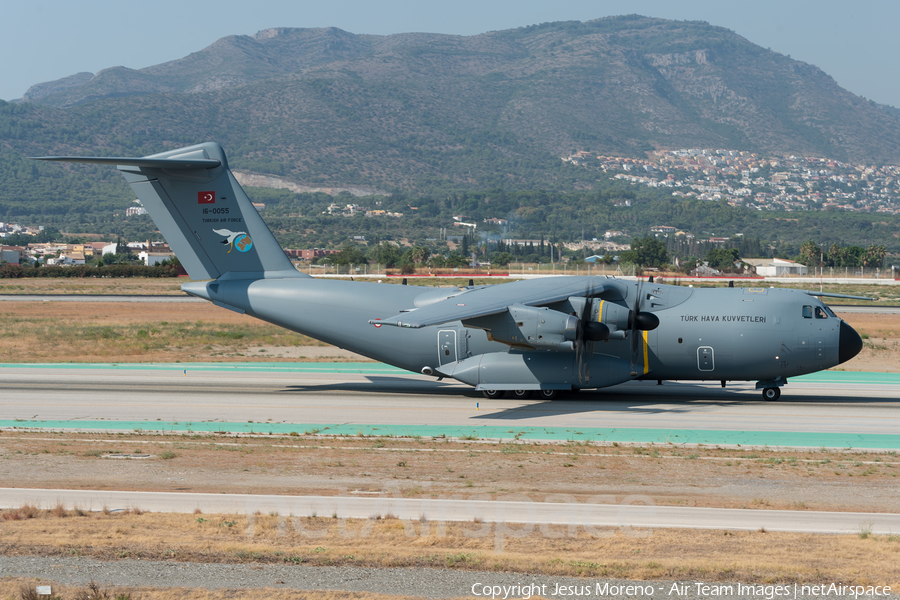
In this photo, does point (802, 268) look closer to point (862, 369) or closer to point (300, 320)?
point (862, 369)

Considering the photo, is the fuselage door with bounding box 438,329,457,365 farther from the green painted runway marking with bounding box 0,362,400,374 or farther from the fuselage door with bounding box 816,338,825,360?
the fuselage door with bounding box 816,338,825,360

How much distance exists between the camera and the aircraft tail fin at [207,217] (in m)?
26.3

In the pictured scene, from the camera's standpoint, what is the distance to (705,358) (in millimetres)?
24438

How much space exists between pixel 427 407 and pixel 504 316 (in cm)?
385

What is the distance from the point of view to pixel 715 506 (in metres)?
13.9

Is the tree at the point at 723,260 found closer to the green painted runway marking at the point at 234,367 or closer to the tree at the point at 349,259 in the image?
the tree at the point at 349,259

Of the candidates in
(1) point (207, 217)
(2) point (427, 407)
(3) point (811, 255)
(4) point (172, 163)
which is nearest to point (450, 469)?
(2) point (427, 407)

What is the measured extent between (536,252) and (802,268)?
47.4 m

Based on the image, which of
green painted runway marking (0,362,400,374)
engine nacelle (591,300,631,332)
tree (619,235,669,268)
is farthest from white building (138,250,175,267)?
engine nacelle (591,300,631,332)

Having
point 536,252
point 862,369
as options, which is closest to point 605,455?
point 862,369

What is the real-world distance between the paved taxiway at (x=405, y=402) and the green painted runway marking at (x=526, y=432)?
44 cm

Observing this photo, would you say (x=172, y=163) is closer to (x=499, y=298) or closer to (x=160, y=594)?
(x=499, y=298)

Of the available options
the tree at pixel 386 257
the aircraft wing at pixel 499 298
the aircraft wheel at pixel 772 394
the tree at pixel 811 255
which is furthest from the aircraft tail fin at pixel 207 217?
the tree at pixel 811 255

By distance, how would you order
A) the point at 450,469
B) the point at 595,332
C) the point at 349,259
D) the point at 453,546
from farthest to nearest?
the point at 349,259, the point at 595,332, the point at 450,469, the point at 453,546
